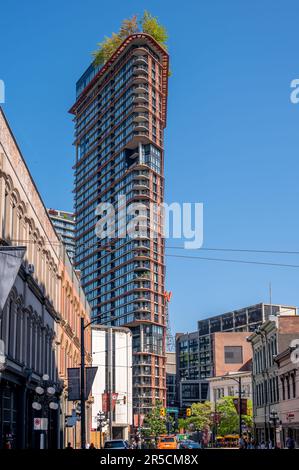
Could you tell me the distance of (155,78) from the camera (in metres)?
177

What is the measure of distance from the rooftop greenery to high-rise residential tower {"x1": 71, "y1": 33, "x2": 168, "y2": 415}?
4737 mm

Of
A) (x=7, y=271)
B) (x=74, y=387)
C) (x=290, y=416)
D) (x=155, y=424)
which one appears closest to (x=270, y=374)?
(x=290, y=416)

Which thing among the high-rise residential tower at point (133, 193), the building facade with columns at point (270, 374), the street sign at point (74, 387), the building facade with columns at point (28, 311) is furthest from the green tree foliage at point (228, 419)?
the street sign at point (74, 387)

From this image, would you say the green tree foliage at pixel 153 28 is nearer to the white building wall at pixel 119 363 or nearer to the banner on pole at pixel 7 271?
the white building wall at pixel 119 363

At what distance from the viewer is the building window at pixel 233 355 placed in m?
184

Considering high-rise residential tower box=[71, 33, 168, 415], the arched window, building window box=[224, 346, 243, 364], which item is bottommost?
the arched window

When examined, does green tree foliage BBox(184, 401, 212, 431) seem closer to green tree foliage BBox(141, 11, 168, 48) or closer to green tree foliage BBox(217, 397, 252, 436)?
green tree foliage BBox(217, 397, 252, 436)

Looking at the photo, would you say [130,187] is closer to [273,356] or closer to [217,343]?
[217,343]

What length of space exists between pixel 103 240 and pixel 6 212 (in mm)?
150685

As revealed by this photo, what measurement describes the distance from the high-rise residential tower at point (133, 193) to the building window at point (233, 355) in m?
22.1

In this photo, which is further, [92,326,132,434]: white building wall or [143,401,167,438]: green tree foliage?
[143,401,167,438]: green tree foliage

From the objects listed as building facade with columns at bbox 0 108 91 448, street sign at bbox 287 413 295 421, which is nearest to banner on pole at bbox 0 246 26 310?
building facade with columns at bbox 0 108 91 448

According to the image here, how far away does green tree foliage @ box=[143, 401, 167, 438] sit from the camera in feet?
464
